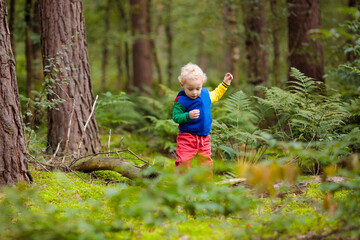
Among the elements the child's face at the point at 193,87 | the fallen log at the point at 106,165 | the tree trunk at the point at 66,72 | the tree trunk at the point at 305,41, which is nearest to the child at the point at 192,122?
the child's face at the point at 193,87

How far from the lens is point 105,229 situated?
2.44m

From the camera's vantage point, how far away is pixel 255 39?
9.30 m

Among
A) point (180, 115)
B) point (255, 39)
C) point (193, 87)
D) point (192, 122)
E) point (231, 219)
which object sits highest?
point (255, 39)

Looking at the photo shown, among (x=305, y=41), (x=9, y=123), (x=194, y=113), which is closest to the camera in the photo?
(x=9, y=123)

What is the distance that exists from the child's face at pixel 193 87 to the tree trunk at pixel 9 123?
7.16 feet

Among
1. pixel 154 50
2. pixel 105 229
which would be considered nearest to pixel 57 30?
pixel 105 229

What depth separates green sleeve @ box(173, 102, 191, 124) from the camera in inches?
168

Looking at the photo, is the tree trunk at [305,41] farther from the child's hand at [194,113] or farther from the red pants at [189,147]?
the child's hand at [194,113]

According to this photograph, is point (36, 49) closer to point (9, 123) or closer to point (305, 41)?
point (9, 123)

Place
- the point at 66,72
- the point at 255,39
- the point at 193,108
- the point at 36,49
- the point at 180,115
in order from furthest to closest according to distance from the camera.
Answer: the point at 36,49
the point at 255,39
the point at 66,72
the point at 193,108
the point at 180,115

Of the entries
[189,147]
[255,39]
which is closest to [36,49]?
[255,39]

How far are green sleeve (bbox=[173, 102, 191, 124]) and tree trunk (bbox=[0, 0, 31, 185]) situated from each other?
2.00 metres

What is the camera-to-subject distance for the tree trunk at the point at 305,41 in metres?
6.97

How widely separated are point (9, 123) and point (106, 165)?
139 cm
